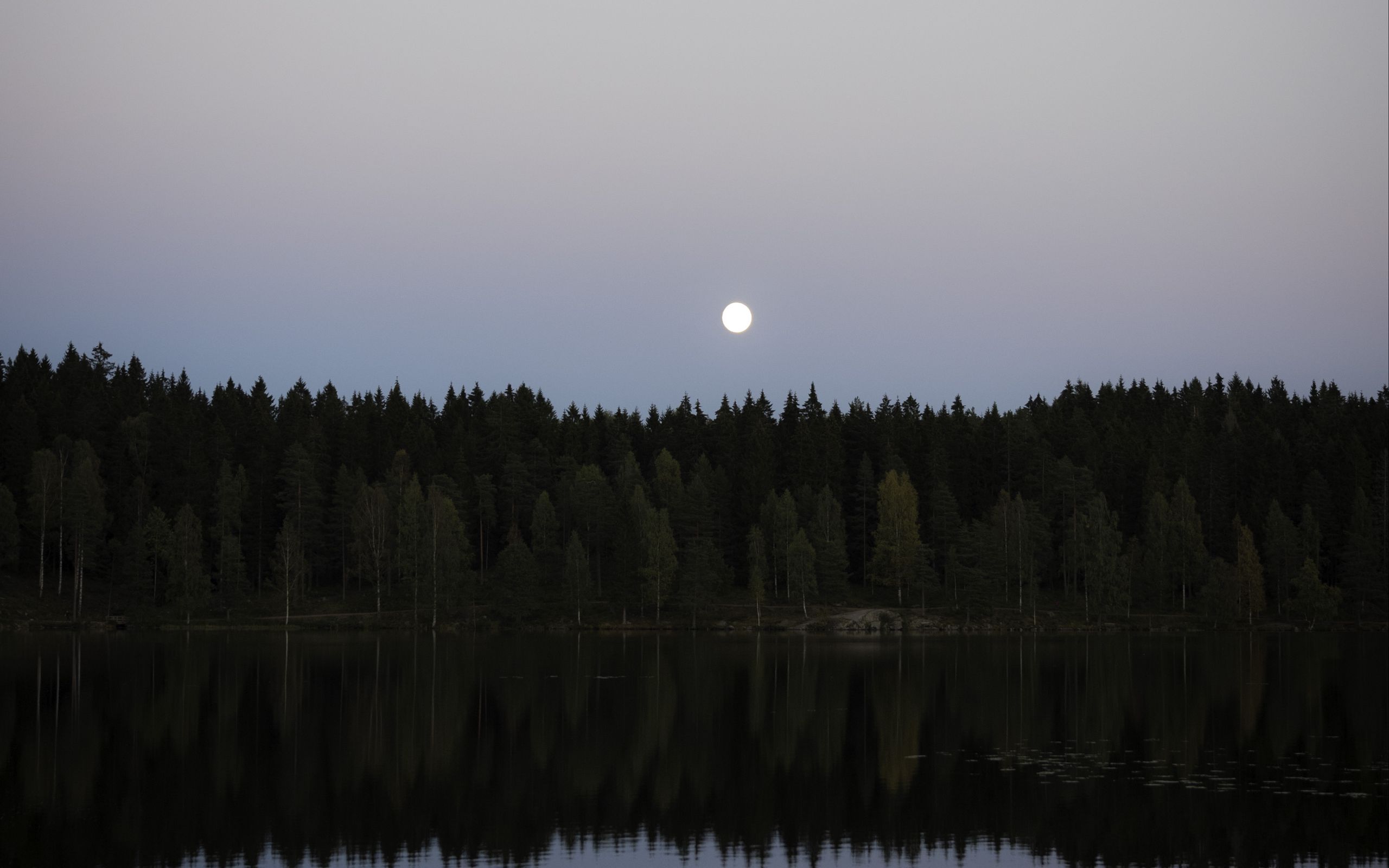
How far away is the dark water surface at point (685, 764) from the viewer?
110ft

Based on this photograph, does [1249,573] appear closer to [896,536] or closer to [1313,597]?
[1313,597]

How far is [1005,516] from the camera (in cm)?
14550

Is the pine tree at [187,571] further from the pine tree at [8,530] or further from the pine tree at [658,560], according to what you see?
the pine tree at [658,560]

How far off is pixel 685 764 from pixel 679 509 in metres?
107

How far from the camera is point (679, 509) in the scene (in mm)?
152625

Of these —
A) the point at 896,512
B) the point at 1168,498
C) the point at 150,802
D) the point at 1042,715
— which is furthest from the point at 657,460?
the point at 150,802

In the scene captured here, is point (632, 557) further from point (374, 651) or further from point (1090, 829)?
point (1090, 829)

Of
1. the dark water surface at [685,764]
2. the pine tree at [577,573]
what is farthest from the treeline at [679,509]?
the dark water surface at [685,764]

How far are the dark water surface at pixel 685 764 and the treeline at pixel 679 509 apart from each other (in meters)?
55.1

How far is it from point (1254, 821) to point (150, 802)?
106ft

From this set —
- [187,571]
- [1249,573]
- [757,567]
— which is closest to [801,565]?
[757,567]

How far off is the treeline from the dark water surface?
181ft

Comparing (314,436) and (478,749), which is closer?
(478,749)

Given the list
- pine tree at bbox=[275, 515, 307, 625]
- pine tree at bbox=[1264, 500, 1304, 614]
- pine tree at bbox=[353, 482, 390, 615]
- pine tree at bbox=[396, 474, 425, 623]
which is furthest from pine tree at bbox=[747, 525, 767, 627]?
pine tree at bbox=[1264, 500, 1304, 614]
